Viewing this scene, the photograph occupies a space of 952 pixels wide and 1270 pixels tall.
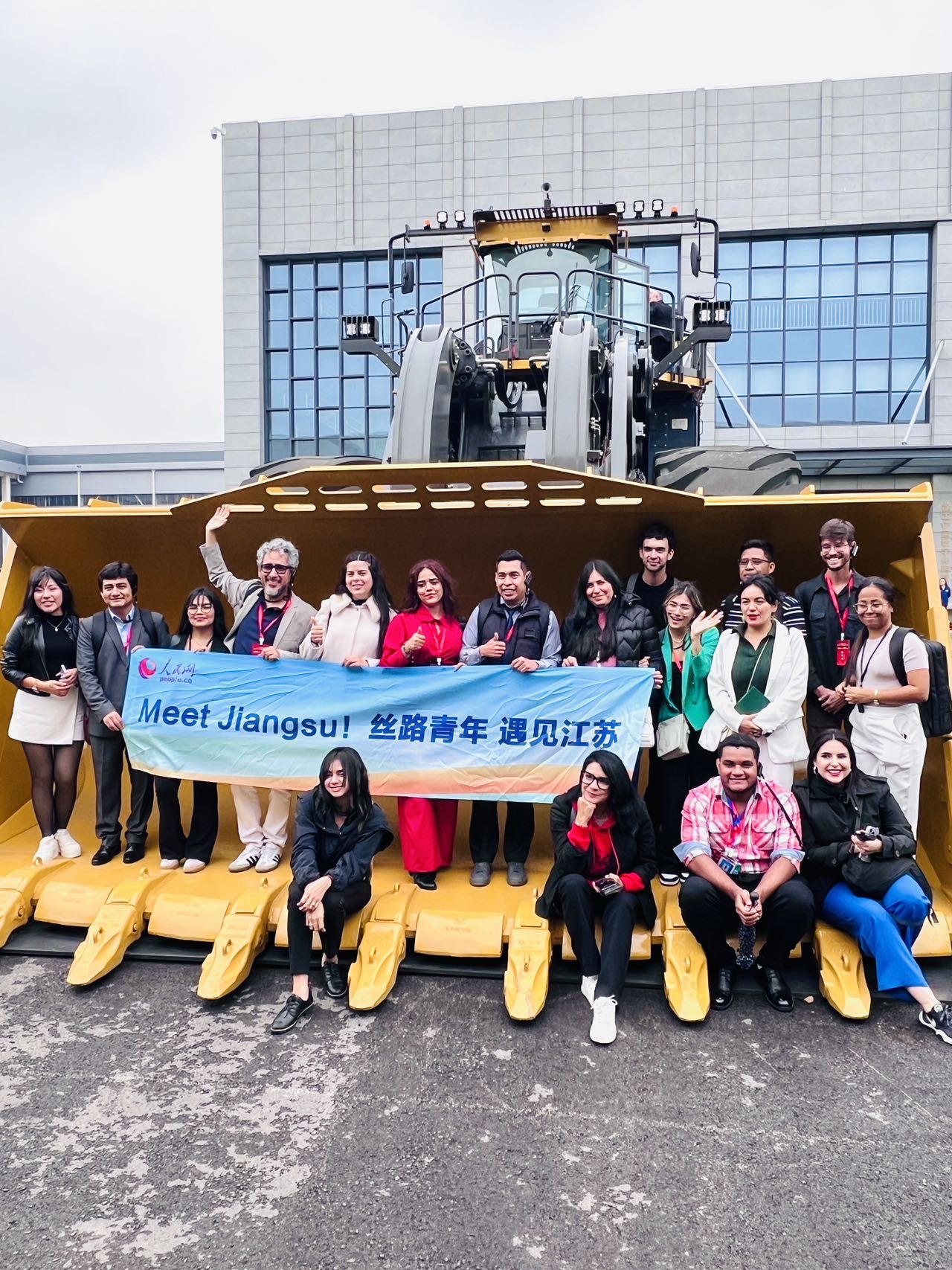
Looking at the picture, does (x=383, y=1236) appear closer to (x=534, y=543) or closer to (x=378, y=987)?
(x=378, y=987)

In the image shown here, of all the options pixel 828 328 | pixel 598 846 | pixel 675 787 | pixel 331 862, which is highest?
pixel 828 328

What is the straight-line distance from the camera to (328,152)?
23141mm

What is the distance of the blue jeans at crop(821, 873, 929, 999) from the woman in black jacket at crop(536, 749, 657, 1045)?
0.84 metres

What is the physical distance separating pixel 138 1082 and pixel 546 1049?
1.53m

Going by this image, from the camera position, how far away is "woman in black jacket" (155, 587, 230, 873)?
195 inches

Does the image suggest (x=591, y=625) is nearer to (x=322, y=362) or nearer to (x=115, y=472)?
(x=322, y=362)

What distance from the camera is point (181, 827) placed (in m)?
5.03

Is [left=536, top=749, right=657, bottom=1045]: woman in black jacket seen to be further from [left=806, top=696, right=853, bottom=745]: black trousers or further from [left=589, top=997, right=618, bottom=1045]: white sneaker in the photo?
[left=806, top=696, right=853, bottom=745]: black trousers

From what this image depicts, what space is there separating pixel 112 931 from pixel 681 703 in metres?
2.92

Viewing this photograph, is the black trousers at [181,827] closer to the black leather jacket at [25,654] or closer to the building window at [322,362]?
the black leather jacket at [25,654]

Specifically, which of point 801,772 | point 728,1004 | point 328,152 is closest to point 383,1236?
point 728,1004

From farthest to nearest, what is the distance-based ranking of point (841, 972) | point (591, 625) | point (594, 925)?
point (591, 625), point (594, 925), point (841, 972)

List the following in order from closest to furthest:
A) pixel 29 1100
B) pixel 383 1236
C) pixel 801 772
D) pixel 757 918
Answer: pixel 383 1236
pixel 29 1100
pixel 757 918
pixel 801 772

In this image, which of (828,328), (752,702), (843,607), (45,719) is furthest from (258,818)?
(828,328)
